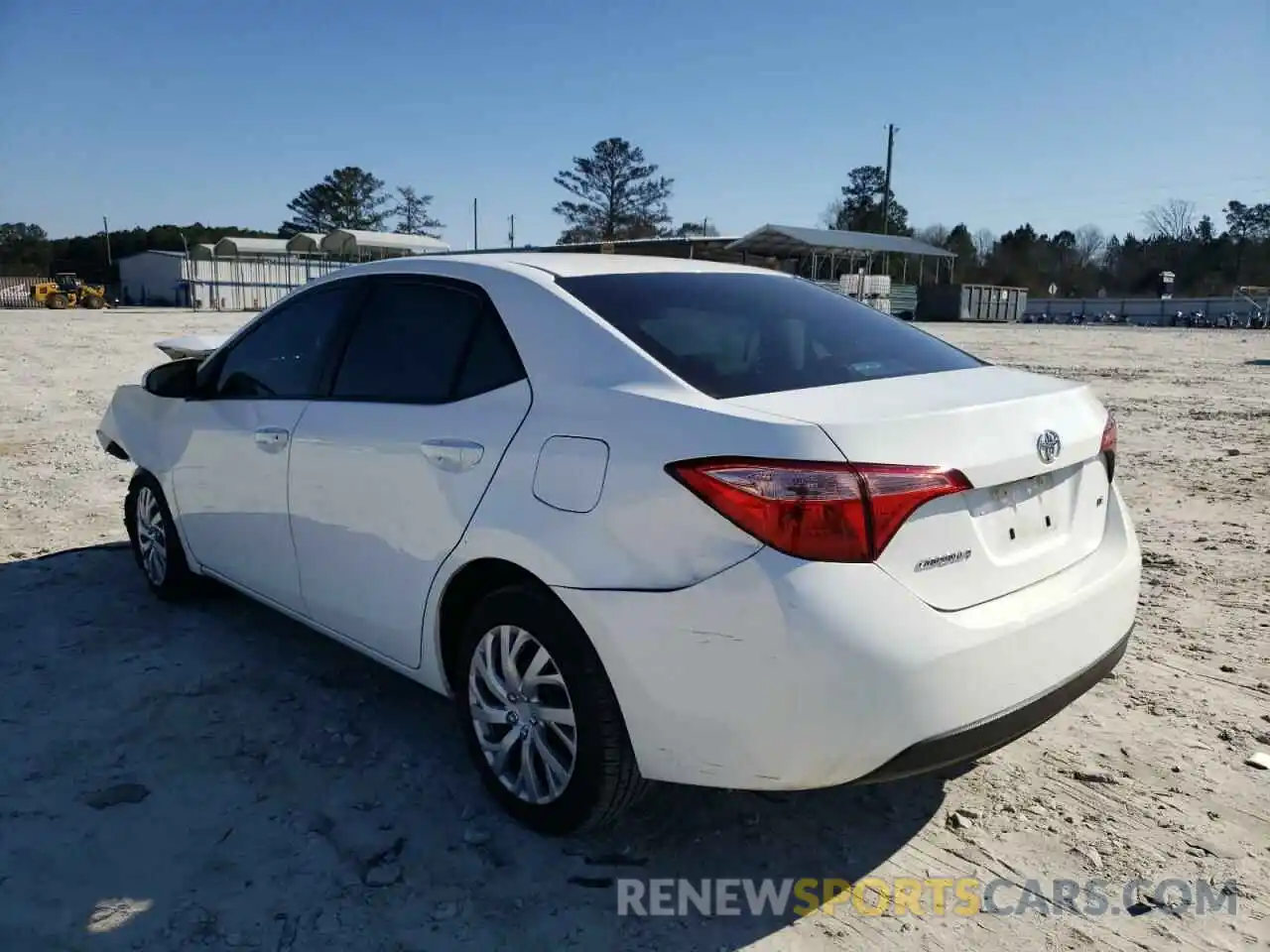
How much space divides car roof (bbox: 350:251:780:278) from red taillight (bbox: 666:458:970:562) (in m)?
1.16

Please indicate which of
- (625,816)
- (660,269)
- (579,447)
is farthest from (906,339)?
(625,816)

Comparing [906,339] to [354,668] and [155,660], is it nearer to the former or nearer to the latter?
[354,668]

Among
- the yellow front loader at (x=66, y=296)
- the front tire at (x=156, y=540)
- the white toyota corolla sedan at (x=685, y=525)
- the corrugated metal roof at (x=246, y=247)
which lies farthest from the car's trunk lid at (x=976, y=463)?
the corrugated metal roof at (x=246, y=247)

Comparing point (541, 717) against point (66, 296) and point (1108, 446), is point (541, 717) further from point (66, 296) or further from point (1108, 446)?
point (66, 296)

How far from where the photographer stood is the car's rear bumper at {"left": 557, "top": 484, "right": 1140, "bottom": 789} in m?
2.09

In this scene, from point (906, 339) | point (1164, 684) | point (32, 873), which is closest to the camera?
point (32, 873)

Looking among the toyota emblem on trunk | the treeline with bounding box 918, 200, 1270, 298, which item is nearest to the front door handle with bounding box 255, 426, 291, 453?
the toyota emblem on trunk

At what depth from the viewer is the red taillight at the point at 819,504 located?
2.11 metres

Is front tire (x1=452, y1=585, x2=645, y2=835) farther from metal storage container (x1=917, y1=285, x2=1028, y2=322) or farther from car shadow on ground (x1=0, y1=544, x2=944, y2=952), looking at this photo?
metal storage container (x1=917, y1=285, x2=1028, y2=322)

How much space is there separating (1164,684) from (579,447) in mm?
2729

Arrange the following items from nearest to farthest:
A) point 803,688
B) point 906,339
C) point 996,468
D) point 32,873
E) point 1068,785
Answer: point 803,688 → point 996,468 → point 32,873 → point 1068,785 → point 906,339

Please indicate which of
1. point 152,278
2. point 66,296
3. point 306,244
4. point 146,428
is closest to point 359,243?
point 306,244

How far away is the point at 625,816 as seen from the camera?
2818 millimetres

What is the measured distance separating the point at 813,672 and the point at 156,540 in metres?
3.69
